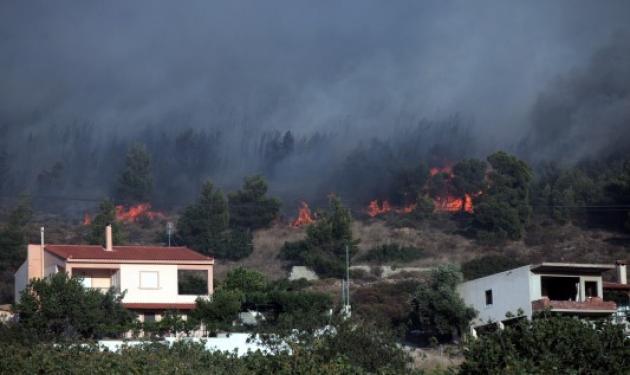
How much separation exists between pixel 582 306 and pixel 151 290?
25.3m

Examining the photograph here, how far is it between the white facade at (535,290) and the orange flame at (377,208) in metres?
52.4

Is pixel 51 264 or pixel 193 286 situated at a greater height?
pixel 51 264

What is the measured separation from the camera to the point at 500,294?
7131cm

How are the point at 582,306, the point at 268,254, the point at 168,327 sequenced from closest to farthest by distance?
1. the point at 168,327
2. the point at 582,306
3. the point at 268,254

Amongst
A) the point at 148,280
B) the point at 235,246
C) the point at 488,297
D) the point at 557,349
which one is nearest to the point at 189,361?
the point at 557,349

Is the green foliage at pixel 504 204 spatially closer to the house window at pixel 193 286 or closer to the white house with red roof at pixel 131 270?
the house window at pixel 193 286

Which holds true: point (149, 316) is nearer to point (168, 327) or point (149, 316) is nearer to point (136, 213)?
point (168, 327)

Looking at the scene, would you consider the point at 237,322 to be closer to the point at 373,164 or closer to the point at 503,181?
the point at 503,181

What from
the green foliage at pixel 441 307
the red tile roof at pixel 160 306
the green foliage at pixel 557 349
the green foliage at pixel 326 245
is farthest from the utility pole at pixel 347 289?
the green foliage at pixel 557 349

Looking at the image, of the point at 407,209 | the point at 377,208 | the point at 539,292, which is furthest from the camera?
the point at 377,208

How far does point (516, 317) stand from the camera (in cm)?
6550

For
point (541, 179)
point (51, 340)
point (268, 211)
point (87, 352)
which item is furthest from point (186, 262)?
point (541, 179)

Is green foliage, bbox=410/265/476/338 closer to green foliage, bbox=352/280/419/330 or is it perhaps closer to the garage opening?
green foliage, bbox=352/280/419/330

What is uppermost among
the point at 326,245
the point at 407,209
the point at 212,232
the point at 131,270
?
the point at 407,209
